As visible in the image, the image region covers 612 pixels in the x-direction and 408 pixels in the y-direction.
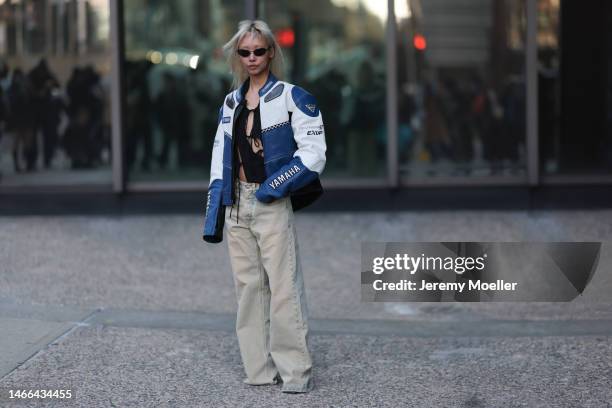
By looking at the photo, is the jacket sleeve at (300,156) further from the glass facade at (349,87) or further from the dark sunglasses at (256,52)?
the glass facade at (349,87)

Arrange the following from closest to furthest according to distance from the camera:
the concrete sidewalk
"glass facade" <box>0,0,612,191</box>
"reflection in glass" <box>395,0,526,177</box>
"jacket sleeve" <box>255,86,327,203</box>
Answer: "jacket sleeve" <box>255,86,327,203</box>, the concrete sidewalk, "glass facade" <box>0,0,612,191</box>, "reflection in glass" <box>395,0,526,177</box>

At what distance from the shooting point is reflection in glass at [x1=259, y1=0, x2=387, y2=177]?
35.9 feet

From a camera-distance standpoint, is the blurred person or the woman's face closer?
the woman's face

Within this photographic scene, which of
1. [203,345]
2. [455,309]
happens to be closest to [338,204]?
[455,309]

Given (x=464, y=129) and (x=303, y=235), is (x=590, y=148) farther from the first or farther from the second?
(x=303, y=235)

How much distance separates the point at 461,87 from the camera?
11.1 metres

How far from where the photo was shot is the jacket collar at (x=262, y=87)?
5.34 m

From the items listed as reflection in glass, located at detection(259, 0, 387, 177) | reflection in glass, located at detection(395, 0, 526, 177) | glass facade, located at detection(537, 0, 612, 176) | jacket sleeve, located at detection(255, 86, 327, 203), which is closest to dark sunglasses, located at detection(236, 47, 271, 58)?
jacket sleeve, located at detection(255, 86, 327, 203)

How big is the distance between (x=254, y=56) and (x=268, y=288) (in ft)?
4.15

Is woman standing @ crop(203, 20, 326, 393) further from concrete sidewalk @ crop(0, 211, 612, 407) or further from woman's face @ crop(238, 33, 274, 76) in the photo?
concrete sidewalk @ crop(0, 211, 612, 407)

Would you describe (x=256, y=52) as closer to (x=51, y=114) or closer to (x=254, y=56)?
(x=254, y=56)

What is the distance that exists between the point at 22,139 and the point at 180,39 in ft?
6.80

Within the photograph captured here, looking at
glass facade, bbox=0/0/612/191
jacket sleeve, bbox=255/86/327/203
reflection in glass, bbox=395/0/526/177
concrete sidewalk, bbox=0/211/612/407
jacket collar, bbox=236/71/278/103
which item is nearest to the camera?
jacket sleeve, bbox=255/86/327/203

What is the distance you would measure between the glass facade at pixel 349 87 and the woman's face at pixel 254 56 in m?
5.42
